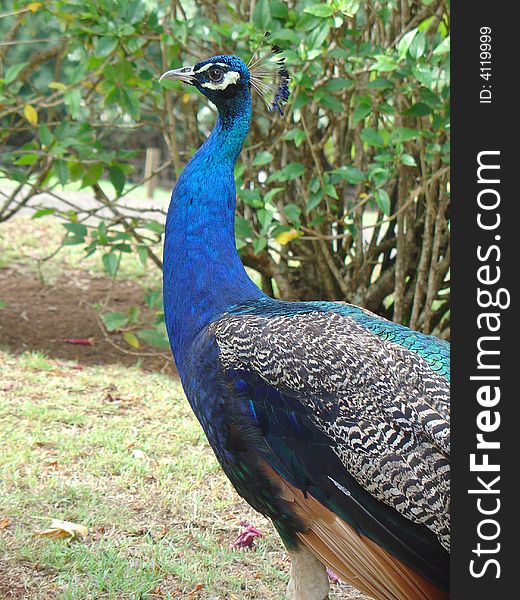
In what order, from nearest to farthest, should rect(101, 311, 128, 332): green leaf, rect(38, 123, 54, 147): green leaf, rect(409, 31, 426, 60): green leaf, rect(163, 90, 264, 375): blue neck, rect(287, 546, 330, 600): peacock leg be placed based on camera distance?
rect(287, 546, 330, 600): peacock leg
rect(163, 90, 264, 375): blue neck
rect(409, 31, 426, 60): green leaf
rect(38, 123, 54, 147): green leaf
rect(101, 311, 128, 332): green leaf

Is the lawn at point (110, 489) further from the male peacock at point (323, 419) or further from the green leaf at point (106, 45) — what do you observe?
the green leaf at point (106, 45)

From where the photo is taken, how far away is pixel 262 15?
375 centimetres

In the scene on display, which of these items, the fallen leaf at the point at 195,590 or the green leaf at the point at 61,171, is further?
the green leaf at the point at 61,171

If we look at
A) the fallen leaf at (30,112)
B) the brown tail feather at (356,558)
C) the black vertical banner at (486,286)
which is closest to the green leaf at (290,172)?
the fallen leaf at (30,112)

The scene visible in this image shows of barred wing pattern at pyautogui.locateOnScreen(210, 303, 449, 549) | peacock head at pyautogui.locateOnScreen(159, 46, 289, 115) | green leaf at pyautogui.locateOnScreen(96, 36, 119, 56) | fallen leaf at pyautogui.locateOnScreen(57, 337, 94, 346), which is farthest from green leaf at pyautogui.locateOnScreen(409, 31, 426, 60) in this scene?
fallen leaf at pyautogui.locateOnScreen(57, 337, 94, 346)

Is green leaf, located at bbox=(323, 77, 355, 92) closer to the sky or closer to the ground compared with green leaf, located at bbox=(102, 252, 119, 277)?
closer to the sky

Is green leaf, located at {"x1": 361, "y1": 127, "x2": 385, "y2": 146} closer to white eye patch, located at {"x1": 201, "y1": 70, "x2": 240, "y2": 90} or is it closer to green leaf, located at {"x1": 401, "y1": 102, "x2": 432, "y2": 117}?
green leaf, located at {"x1": 401, "y1": 102, "x2": 432, "y2": 117}

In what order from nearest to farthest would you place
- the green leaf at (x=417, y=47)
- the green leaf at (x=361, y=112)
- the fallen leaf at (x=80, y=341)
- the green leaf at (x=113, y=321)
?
the green leaf at (x=417, y=47)
the green leaf at (x=361, y=112)
the green leaf at (x=113, y=321)
the fallen leaf at (x=80, y=341)

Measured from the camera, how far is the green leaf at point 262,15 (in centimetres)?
374

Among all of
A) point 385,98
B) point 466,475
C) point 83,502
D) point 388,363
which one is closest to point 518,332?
point 466,475

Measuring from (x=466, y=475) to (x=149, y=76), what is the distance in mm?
3178

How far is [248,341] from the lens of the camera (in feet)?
7.61

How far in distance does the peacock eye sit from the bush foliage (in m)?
0.86

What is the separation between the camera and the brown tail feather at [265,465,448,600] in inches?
83.2
